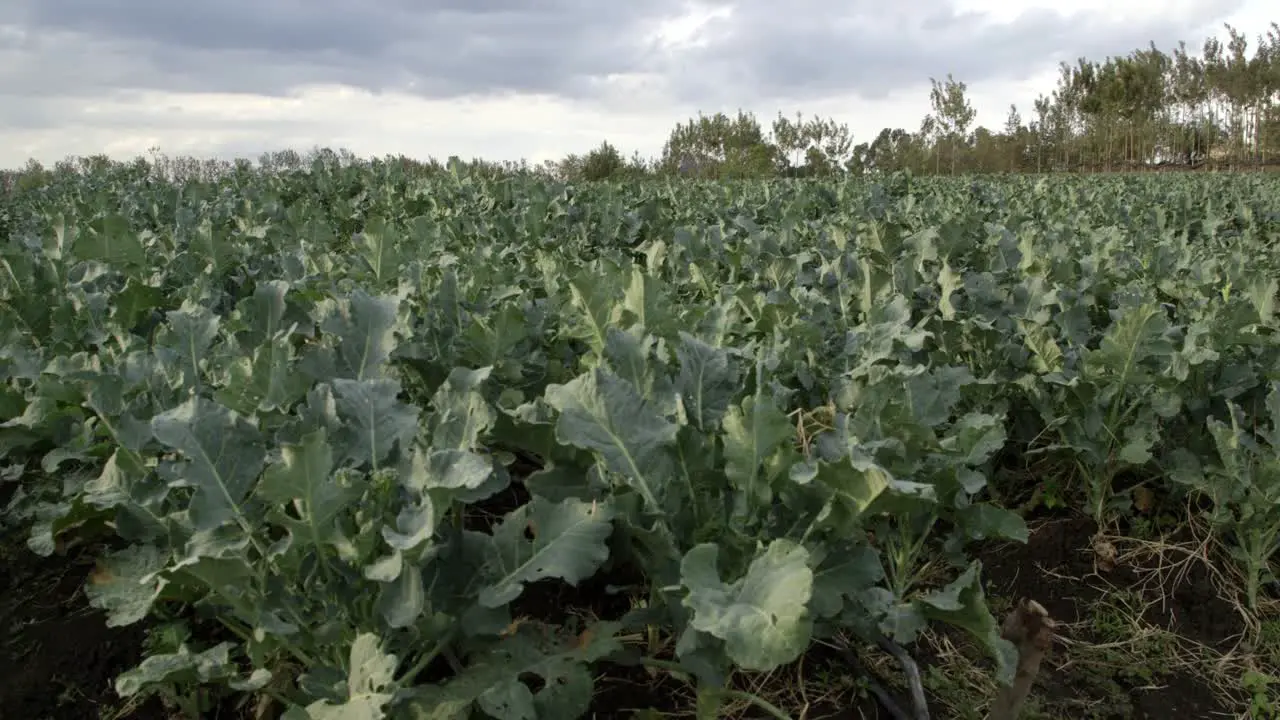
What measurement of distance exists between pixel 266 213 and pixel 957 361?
639 cm

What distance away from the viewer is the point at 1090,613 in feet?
10.9

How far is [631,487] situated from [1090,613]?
2284mm

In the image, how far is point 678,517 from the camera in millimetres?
2018

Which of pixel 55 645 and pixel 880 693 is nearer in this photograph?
pixel 880 693

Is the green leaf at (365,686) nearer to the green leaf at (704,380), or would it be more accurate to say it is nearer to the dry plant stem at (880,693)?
the green leaf at (704,380)

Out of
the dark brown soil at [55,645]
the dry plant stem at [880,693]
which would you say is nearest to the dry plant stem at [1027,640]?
the dry plant stem at [880,693]

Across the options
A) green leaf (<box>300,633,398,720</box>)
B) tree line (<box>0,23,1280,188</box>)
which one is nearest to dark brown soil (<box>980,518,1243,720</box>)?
green leaf (<box>300,633,398,720</box>)

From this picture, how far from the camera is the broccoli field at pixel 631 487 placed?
182 centimetres

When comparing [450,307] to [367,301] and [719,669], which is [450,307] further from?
[719,669]

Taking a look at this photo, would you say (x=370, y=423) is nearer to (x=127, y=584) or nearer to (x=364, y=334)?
(x=364, y=334)

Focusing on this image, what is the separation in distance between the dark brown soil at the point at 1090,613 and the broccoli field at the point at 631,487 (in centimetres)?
1

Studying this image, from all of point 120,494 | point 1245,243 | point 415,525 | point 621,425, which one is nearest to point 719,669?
point 621,425

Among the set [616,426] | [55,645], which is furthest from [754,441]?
[55,645]

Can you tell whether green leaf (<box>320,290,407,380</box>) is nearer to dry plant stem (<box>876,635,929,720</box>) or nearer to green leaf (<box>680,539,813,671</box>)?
green leaf (<box>680,539,813,671</box>)
